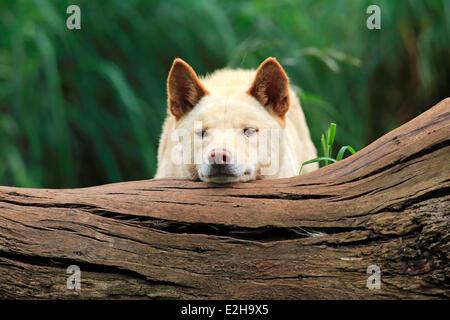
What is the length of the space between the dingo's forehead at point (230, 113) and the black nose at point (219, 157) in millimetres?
263

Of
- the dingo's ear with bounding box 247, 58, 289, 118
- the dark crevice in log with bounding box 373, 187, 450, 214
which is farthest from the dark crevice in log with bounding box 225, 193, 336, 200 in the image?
the dingo's ear with bounding box 247, 58, 289, 118

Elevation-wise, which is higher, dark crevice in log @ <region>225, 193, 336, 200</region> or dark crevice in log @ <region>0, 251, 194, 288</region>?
dark crevice in log @ <region>225, 193, 336, 200</region>

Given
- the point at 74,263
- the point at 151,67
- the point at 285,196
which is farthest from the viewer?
the point at 151,67

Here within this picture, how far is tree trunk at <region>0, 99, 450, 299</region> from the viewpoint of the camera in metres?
1.90

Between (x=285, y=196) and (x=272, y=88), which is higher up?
(x=272, y=88)

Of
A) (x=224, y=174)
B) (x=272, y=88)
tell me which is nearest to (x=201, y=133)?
(x=224, y=174)

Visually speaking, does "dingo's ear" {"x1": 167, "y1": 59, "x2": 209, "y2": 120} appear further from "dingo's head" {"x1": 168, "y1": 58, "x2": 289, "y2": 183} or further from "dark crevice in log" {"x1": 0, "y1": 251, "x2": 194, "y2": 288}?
"dark crevice in log" {"x1": 0, "y1": 251, "x2": 194, "y2": 288}

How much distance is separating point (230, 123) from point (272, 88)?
1.08 feet

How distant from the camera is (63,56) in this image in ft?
15.2

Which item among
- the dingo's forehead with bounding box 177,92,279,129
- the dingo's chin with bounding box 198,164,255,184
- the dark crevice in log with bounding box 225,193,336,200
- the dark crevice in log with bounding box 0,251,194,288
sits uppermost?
the dingo's forehead with bounding box 177,92,279,129

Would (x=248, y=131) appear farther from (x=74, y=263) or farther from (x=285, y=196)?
(x=74, y=263)

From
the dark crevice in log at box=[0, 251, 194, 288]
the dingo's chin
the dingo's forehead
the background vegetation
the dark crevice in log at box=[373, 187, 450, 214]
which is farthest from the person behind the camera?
the background vegetation

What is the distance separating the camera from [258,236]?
208cm

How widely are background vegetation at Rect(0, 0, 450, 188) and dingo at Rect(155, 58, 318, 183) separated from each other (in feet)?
5.44
